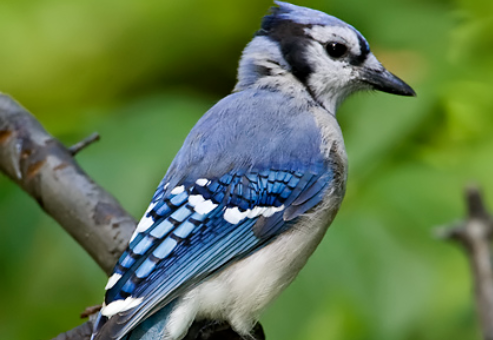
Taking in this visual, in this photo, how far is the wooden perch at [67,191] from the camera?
5.92 feet

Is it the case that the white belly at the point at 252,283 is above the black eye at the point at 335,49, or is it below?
below

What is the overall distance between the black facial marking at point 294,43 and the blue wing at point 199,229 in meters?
0.27

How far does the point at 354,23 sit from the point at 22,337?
111 cm

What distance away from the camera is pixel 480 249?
1268 mm

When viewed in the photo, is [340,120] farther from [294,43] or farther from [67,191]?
[67,191]

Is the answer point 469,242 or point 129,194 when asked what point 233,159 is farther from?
point 469,242

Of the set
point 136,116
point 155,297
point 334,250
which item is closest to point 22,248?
point 136,116

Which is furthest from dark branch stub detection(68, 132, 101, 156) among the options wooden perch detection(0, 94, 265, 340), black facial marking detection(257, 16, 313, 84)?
black facial marking detection(257, 16, 313, 84)

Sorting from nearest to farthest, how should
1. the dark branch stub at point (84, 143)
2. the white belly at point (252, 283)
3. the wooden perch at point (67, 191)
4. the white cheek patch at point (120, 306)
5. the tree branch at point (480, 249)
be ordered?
the tree branch at point (480, 249) → the white cheek patch at point (120, 306) → the white belly at point (252, 283) → the wooden perch at point (67, 191) → the dark branch stub at point (84, 143)

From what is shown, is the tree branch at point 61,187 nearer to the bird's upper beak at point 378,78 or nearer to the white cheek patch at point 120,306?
the white cheek patch at point 120,306

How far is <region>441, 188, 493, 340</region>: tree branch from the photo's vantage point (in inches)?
48.4

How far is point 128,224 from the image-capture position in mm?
1817

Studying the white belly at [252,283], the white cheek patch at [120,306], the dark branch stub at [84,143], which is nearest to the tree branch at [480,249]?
the white belly at [252,283]

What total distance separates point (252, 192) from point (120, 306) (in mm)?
363
